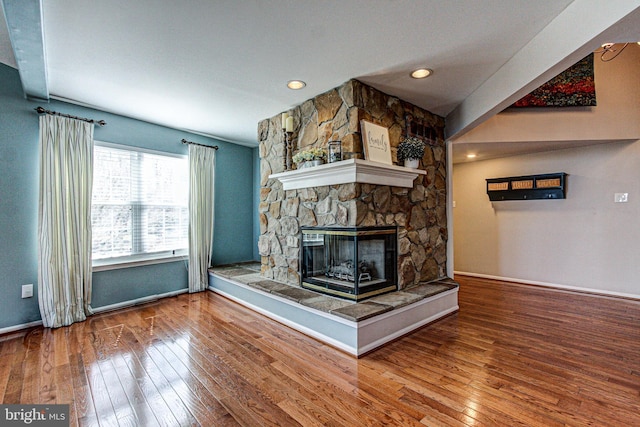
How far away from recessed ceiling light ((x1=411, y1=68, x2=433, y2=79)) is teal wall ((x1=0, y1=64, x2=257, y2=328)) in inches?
127

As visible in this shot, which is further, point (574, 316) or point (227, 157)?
point (227, 157)

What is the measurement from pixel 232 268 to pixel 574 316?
429 centimetres

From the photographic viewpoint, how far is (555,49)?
6.31 ft

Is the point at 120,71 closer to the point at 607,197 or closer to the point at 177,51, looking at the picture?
the point at 177,51

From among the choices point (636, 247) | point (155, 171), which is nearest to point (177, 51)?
point (155, 171)

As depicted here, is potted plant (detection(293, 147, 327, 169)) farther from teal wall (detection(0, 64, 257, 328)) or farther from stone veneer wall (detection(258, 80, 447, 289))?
teal wall (detection(0, 64, 257, 328))

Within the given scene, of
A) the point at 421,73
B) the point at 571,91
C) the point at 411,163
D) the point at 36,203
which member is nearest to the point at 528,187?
the point at 571,91

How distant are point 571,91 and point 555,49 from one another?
2.65 metres

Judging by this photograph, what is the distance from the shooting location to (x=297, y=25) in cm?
199

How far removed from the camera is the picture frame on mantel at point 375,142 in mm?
2811

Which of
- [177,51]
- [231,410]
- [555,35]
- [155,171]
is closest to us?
[231,410]

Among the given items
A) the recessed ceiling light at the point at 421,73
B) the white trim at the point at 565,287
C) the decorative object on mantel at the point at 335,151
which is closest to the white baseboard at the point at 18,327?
the decorative object on mantel at the point at 335,151

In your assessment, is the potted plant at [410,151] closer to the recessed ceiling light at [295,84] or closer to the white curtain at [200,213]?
the recessed ceiling light at [295,84]

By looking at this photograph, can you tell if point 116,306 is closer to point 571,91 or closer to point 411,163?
point 411,163
